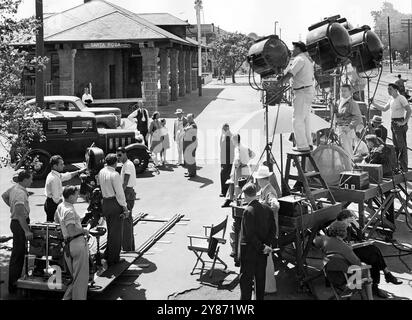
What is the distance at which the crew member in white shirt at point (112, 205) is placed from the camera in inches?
324

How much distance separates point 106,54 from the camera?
36406mm

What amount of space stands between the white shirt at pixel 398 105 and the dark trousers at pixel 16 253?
10310mm

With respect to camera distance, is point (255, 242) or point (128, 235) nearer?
point (255, 242)

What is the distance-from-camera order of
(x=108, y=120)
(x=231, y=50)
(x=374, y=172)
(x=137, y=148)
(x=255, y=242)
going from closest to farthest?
(x=255, y=242) → (x=374, y=172) → (x=137, y=148) → (x=108, y=120) → (x=231, y=50)

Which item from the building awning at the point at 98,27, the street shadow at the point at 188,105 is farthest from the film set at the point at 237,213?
the street shadow at the point at 188,105

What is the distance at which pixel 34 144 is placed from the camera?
611 inches

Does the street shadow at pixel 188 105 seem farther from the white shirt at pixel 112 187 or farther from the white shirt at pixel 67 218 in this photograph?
the white shirt at pixel 67 218

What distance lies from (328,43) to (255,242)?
404 centimetres

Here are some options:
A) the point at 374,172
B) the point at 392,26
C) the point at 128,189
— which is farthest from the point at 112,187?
the point at 392,26

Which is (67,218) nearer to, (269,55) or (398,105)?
(269,55)

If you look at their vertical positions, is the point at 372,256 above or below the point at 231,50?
below

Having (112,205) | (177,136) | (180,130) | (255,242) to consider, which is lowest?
(255,242)

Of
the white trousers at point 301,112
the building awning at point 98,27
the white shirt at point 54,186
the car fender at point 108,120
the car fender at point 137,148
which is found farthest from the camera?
the building awning at point 98,27
